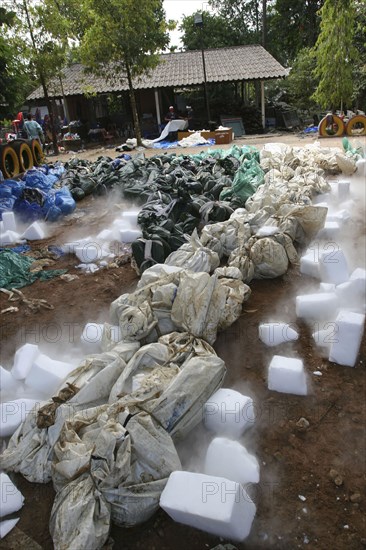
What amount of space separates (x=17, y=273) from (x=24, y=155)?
6277 millimetres

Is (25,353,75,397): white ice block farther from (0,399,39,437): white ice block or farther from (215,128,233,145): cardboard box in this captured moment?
(215,128,233,145): cardboard box

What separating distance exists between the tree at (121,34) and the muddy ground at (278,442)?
11.2 meters

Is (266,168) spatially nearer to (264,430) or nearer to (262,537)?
(264,430)

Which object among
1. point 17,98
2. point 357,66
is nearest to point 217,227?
point 17,98

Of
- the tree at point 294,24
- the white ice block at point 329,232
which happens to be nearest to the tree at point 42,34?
the white ice block at point 329,232

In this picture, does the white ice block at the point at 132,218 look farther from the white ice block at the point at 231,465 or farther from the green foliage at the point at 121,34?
the green foliage at the point at 121,34

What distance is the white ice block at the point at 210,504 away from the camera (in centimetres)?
198

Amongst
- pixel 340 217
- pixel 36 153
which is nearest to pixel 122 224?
pixel 340 217

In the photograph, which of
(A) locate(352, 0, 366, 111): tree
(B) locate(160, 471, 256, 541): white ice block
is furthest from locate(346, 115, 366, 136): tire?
(B) locate(160, 471, 256, 541): white ice block

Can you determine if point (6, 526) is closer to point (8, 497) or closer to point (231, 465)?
point (8, 497)

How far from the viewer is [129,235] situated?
5797 millimetres

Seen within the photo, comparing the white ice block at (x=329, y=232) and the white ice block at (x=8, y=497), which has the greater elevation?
the white ice block at (x=329, y=232)

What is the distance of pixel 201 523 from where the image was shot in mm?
2057

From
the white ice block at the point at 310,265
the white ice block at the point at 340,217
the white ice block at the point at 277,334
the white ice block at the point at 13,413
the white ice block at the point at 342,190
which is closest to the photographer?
the white ice block at the point at 13,413
